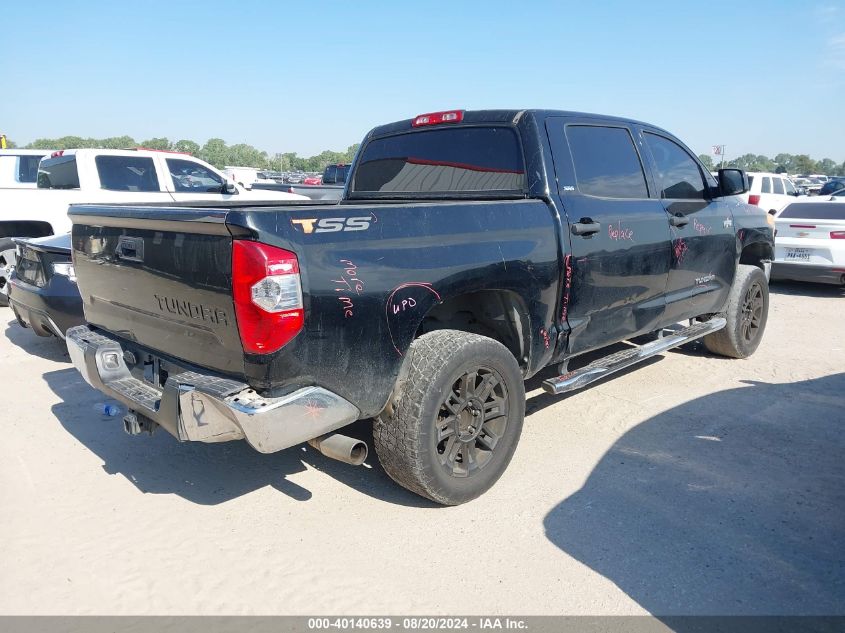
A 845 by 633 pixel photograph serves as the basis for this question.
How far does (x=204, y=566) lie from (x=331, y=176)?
5224 millimetres

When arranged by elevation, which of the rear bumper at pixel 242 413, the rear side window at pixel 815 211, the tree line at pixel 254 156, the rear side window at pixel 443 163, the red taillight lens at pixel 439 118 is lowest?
the rear bumper at pixel 242 413

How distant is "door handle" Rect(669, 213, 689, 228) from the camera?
15.9 feet

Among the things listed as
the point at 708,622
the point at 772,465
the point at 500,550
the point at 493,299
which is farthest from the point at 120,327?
the point at 772,465

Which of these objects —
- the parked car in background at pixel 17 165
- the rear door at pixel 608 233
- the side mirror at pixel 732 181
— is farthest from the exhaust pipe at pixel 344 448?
the parked car in background at pixel 17 165

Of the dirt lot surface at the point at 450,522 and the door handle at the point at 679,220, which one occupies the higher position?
the door handle at the point at 679,220

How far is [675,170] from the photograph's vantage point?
5.18 metres

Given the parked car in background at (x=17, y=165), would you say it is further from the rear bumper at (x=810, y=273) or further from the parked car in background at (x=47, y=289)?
the rear bumper at (x=810, y=273)

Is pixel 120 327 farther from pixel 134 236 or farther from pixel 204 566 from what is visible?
pixel 204 566

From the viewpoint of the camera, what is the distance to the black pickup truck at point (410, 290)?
108 inches

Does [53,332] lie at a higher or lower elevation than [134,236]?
lower

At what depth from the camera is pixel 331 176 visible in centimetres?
744

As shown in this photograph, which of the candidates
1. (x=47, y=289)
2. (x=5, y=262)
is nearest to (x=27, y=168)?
(x=5, y=262)

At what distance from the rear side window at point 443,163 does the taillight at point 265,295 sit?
1.81 meters

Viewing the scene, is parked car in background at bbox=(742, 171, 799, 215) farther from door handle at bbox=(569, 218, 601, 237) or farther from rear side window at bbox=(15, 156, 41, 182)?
rear side window at bbox=(15, 156, 41, 182)
